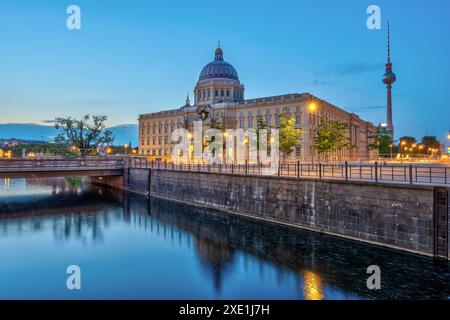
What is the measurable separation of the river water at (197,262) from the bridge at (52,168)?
12218 mm

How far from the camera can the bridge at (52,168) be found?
37.7 metres

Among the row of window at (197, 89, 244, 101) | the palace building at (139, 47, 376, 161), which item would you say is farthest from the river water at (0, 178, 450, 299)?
the row of window at (197, 89, 244, 101)

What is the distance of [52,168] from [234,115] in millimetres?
49541

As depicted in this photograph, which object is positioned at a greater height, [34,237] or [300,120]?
[300,120]

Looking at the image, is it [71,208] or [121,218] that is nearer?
[121,218]

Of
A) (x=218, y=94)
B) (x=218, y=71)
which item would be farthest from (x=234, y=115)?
(x=218, y=71)

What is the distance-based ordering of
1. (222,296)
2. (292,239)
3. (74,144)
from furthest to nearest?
(74,144), (292,239), (222,296)

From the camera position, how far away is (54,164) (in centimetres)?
4119

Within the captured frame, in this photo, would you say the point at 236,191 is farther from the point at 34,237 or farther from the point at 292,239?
the point at 34,237

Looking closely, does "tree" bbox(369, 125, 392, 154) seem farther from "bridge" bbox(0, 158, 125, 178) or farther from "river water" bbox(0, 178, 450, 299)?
"river water" bbox(0, 178, 450, 299)

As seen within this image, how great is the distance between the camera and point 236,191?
28.5m

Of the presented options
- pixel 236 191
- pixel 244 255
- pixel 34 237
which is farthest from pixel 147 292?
pixel 236 191

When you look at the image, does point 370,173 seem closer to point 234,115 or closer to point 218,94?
point 234,115
